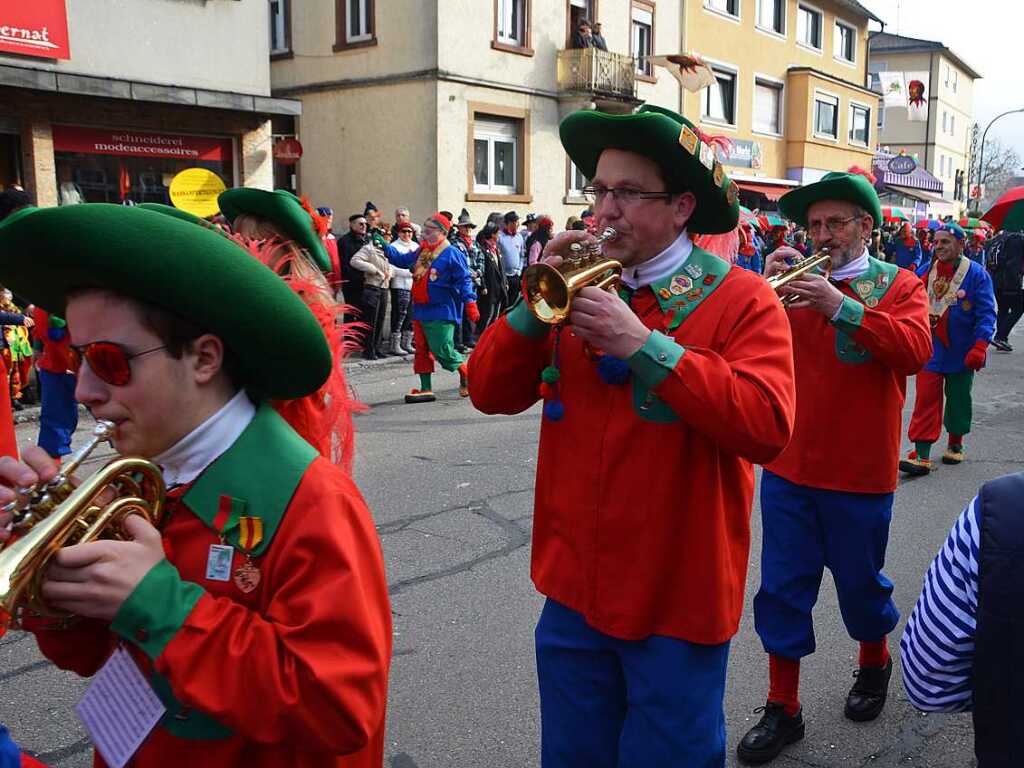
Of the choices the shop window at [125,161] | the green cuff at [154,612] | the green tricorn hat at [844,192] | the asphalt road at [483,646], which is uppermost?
the shop window at [125,161]

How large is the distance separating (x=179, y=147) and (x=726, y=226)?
14.6 meters

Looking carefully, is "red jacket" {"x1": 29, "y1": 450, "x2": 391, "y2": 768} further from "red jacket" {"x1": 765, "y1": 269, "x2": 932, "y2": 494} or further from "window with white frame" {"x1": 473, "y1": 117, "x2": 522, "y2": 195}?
"window with white frame" {"x1": 473, "y1": 117, "x2": 522, "y2": 195}

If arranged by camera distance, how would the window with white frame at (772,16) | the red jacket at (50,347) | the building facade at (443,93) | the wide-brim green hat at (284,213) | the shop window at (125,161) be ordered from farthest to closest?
the window with white frame at (772,16), the building facade at (443,93), the shop window at (125,161), the red jacket at (50,347), the wide-brim green hat at (284,213)

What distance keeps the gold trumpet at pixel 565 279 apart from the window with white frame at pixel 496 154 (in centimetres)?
1878

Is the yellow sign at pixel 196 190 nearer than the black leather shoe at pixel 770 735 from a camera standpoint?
No

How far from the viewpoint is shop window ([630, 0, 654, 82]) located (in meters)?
24.4

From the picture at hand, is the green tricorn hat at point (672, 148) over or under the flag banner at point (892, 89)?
under

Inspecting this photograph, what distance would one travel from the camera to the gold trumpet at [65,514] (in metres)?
1.38

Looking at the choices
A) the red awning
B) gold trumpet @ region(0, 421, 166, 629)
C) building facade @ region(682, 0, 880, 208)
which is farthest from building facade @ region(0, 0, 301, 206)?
the red awning

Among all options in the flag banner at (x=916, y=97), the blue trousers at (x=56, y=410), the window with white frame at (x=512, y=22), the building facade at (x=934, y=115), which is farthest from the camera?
the building facade at (x=934, y=115)

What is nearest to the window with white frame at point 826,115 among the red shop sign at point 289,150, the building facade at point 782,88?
the building facade at point 782,88

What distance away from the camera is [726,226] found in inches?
106

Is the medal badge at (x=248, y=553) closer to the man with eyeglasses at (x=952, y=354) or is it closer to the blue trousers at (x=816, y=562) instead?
the blue trousers at (x=816, y=562)

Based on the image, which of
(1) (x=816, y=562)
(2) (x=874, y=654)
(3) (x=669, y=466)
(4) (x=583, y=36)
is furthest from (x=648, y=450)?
(4) (x=583, y=36)
